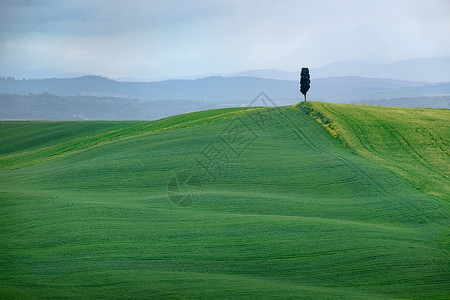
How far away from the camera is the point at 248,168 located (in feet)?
112

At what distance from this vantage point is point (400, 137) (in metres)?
42.6

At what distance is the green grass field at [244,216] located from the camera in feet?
55.8

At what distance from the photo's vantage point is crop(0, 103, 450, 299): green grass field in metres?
17.0

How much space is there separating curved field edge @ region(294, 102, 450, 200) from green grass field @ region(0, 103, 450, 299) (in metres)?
0.22

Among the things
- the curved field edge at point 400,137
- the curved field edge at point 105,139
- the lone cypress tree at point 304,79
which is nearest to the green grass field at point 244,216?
the curved field edge at point 400,137

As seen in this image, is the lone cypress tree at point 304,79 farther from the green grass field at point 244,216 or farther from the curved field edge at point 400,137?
the green grass field at point 244,216

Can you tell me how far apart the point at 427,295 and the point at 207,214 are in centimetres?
1162

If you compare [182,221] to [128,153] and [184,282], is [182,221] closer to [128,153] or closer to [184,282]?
[184,282]

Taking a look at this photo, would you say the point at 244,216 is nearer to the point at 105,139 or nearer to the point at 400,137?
the point at 400,137

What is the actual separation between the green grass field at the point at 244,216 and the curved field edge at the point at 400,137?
0.22m

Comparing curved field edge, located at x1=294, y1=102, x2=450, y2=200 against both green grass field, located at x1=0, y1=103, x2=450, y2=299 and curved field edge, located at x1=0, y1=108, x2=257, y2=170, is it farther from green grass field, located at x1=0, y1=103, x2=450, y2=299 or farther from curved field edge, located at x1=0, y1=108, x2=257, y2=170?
curved field edge, located at x1=0, y1=108, x2=257, y2=170

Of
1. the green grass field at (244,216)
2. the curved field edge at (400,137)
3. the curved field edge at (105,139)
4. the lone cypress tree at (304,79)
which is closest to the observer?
the green grass field at (244,216)

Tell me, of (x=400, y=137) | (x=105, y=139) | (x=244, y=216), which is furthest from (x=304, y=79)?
(x=244, y=216)

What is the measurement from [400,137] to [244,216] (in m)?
24.5
